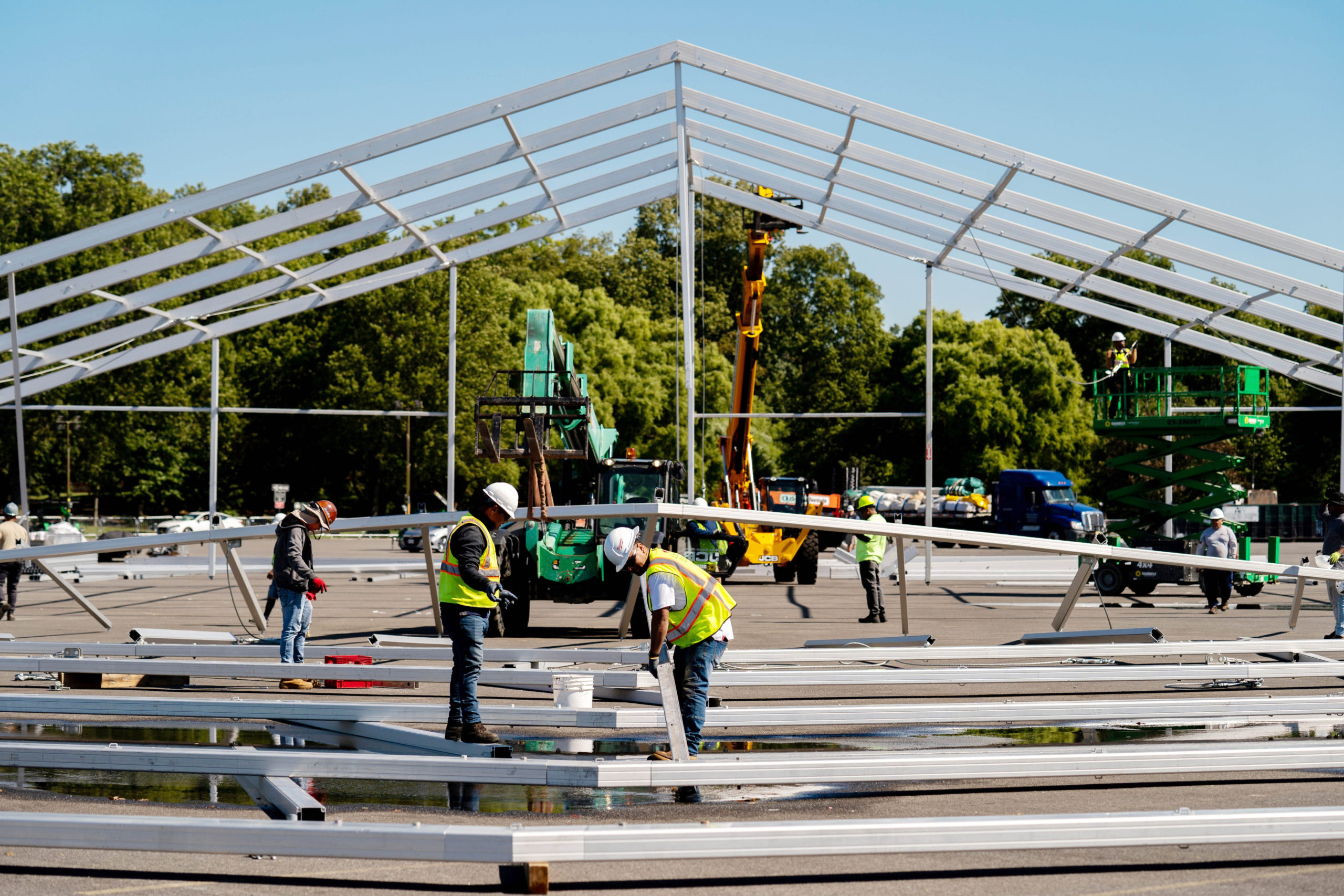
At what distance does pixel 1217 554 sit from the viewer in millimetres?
20531

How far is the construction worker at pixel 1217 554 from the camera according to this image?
20719 mm

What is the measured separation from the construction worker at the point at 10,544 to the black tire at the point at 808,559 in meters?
15.0

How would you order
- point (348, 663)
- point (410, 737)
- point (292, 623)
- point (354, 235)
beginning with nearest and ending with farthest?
point (410, 737) < point (292, 623) < point (348, 663) < point (354, 235)

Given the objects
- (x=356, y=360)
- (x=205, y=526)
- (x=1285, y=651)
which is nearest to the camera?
(x=1285, y=651)

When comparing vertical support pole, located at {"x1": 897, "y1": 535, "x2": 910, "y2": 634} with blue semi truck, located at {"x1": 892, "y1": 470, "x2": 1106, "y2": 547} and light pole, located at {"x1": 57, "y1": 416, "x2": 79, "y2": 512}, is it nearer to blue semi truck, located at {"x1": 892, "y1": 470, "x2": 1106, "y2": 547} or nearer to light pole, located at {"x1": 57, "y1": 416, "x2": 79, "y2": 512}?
blue semi truck, located at {"x1": 892, "y1": 470, "x2": 1106, "y2": 547}

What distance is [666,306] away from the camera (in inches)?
2594


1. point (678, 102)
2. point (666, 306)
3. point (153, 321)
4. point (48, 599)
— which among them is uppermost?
point (666, 306)

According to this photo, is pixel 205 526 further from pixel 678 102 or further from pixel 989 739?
pixel 989 739

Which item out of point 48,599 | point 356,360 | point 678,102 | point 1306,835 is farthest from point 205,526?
point 1306,835

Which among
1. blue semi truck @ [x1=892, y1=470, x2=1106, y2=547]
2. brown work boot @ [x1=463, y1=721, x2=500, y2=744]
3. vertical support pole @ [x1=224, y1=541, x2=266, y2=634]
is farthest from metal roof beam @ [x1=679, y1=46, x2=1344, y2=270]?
blue semi truck @ [x1=892, y1=470, x2=1106, y2=547]

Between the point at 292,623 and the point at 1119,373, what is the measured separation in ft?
62.6

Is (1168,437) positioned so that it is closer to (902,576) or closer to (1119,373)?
(1119,373)

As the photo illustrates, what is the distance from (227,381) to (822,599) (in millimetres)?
41225

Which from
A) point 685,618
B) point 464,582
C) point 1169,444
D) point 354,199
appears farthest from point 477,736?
point 1169,444
